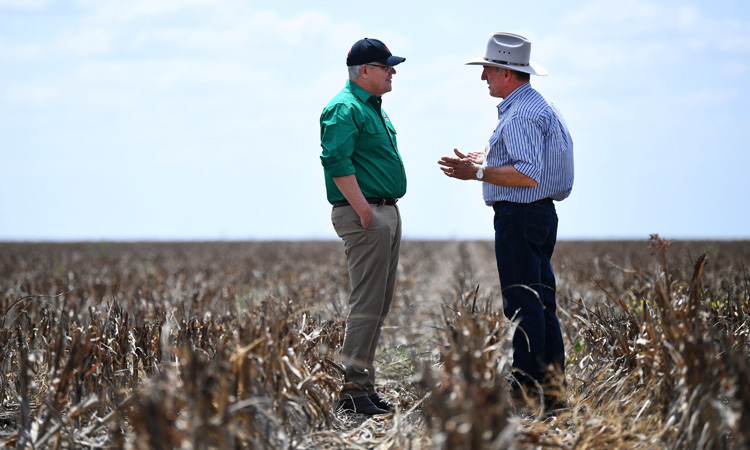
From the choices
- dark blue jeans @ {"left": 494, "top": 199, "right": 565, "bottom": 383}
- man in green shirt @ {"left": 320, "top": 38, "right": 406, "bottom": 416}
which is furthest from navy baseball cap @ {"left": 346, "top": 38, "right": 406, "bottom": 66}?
dark blue jeans @ {"left": 494, "top": 199, "right": 565, "bottom": 383}

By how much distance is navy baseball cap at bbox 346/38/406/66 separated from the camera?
4117mm

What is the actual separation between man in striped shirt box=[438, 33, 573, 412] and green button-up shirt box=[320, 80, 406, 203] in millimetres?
349

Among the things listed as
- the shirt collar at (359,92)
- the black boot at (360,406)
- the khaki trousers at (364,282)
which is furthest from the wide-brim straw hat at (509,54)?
the black boot at (360,406)

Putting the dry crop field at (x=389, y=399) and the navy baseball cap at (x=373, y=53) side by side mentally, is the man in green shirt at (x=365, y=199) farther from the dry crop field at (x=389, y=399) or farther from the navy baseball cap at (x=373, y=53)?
the dry crop field at (x=389, y=399)

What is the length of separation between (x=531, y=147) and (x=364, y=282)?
4.27ft

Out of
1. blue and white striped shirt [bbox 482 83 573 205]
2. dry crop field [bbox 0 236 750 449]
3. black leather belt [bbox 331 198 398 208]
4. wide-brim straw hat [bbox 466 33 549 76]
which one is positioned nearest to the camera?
dry crop field [bbox 0 236 750 449]

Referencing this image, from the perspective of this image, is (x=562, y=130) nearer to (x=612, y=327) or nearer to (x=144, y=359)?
(x=612, y=327)

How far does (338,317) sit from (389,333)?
1.15 metres

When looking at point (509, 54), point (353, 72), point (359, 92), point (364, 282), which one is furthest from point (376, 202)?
point (509, 54)

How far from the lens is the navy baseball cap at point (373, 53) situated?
4.12 metres

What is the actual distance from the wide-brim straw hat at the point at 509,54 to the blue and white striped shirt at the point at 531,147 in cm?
13

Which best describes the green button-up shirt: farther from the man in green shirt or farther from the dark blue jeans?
the dark blue jeans

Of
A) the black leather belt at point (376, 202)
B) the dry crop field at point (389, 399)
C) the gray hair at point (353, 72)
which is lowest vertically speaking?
the dry crop field at point (389, 399)

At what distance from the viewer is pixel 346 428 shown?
3.49 metres
